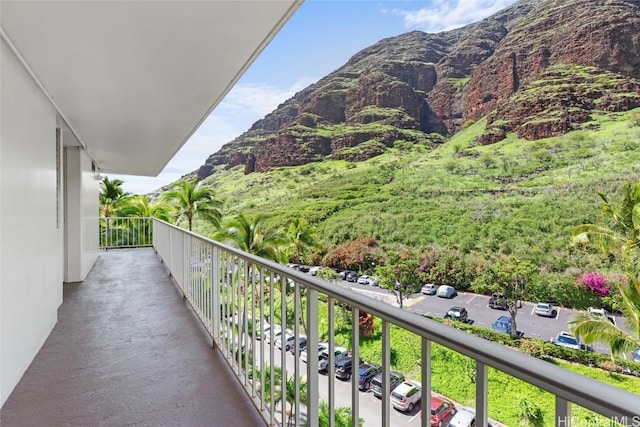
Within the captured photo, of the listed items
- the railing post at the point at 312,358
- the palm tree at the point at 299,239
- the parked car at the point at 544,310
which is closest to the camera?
the railing post at the point at 312,358

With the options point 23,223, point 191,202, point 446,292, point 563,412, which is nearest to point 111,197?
point 191,202

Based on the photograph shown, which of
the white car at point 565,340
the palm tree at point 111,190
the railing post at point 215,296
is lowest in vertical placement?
the white car at point 565,340

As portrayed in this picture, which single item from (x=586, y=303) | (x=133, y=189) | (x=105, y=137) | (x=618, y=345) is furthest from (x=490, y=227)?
(x=105, y=137)

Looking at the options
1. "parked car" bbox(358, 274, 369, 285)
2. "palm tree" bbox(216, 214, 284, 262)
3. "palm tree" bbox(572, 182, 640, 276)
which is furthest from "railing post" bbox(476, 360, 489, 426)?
"parked car" bbox(358, 274, 369, 285)

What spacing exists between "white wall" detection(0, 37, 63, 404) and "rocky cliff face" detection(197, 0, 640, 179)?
30.1m

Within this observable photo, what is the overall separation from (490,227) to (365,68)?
24227 millimetres

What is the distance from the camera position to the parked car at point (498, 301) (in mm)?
20703

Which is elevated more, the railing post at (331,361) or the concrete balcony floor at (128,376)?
the railing post at (331,361)

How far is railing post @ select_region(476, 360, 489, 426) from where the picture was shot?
2.48ft

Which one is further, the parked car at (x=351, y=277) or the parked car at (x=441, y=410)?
the parked car at (x=351, y=277)

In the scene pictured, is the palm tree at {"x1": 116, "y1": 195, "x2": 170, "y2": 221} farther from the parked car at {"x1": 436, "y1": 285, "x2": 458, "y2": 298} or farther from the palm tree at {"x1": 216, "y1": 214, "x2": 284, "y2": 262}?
the parked car at {"x1": 436, "y1": 285, "x2": 458, "y2": 298}

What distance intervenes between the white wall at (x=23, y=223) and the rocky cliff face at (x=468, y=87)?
1186 inches

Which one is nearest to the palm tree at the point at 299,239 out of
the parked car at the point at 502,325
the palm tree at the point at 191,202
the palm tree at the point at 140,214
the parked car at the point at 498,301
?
the palm tree at the point at 191,202

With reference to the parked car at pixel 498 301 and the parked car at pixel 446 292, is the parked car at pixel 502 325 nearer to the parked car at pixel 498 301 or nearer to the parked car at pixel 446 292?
the parked car at pixel 498 301
